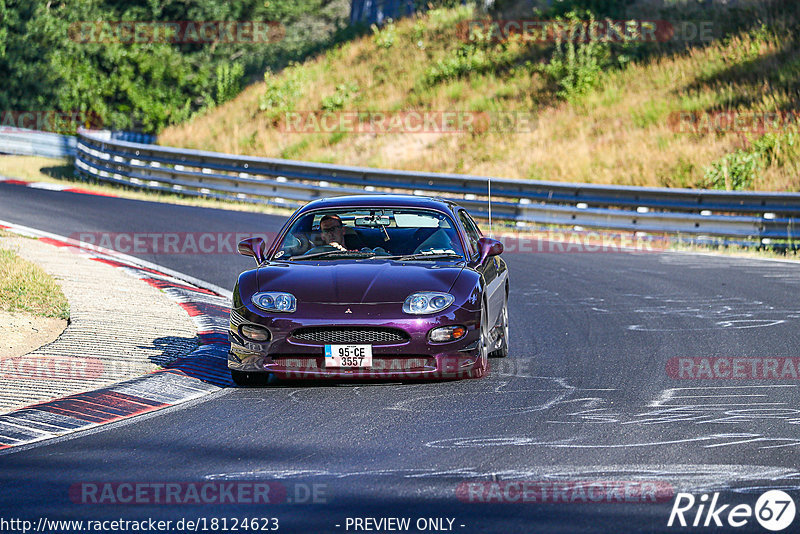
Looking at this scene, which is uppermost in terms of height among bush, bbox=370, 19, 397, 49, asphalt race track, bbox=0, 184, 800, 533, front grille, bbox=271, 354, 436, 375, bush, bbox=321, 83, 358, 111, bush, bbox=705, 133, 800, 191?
bush, bbox=370, 19, 397, 49

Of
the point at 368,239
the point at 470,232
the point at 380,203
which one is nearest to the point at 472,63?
the point at 470,232

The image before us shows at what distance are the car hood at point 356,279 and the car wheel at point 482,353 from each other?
1.28 feet

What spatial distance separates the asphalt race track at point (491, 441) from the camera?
17.7 ft

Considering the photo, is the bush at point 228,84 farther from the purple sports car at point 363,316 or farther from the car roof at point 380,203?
→ the purple sports car at point 363,316

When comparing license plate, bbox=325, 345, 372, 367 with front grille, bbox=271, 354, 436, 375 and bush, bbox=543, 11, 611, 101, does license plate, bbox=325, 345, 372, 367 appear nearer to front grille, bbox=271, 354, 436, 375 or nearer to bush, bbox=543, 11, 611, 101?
front grille, bbox=271, 354, 436, 375

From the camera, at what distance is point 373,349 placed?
27.1ft

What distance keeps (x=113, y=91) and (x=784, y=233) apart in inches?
1158

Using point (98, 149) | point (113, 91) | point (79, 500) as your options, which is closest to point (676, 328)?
point (79, 500)

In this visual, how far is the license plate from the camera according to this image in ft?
27.1

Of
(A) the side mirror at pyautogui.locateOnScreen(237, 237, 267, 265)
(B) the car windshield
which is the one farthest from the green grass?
(B) the car windshield

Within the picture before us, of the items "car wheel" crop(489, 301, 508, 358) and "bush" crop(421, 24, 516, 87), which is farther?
"bush" crop(421, 24, 516, 87)

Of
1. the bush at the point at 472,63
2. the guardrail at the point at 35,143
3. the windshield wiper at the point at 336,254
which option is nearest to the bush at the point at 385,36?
the bush at the point at 472,63

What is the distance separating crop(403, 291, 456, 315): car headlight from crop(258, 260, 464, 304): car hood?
51mm

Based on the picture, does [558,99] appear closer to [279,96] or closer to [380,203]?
[279,96]
